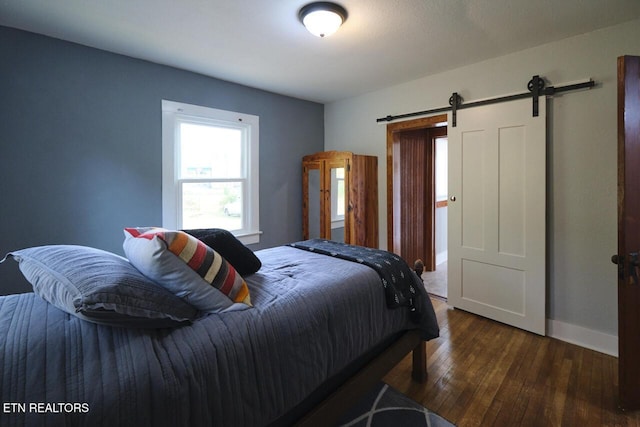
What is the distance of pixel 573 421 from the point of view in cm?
165

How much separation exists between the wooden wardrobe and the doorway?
0.73ft

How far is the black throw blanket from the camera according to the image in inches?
70.0

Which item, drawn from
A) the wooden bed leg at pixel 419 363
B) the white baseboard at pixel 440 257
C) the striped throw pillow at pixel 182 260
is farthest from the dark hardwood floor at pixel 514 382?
the white baseboard at pixel 440 257

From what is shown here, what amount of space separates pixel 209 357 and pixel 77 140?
7.81 ft

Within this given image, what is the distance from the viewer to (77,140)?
96.5 inches

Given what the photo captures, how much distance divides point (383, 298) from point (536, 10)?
6.93ft

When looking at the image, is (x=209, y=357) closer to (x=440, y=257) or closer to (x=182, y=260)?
(x=182, y=260)

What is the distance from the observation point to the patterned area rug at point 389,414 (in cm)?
165

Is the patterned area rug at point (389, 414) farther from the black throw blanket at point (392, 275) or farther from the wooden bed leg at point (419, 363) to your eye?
the black throw blanket at point (392, 275)

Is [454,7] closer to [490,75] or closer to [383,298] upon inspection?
[490,75]

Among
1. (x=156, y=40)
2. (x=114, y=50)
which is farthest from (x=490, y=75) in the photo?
(x=114, y=50)

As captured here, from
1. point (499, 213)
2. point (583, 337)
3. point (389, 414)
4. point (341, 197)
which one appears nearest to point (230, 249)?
point (389, 414)

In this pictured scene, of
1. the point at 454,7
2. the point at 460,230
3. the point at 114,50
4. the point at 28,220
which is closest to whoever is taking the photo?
the point at 454,7

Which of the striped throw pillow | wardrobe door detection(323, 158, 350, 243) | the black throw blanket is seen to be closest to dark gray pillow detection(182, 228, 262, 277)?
the striped throw pillow
